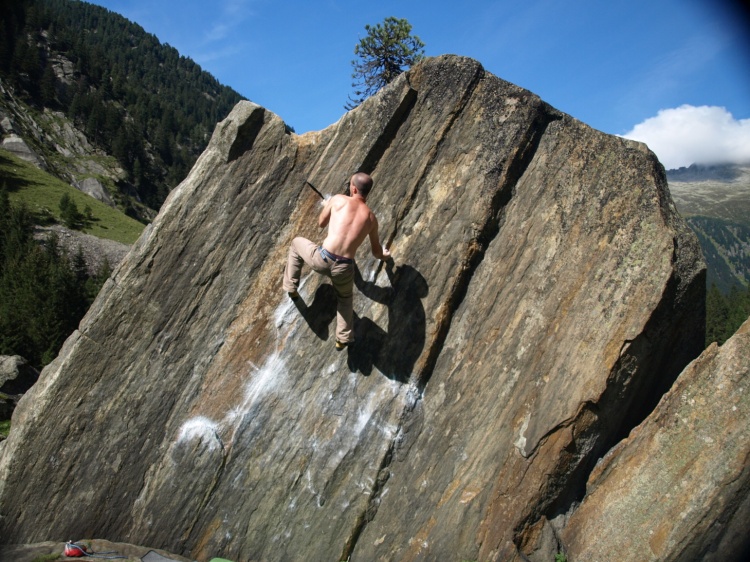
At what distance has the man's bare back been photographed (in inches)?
338

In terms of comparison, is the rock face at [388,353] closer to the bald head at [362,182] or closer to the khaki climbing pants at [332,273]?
the khaki climbing pants at [332,273]

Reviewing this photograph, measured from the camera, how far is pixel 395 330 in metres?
9.64

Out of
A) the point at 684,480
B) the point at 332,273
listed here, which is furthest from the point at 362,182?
the point at 684,480

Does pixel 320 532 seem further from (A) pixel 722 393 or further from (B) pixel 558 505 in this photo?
(A) pixel 722 393

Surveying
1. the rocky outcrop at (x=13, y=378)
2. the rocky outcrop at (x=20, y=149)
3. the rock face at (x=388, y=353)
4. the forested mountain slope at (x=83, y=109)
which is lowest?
the rocky outcrop at (x=13, y=378)

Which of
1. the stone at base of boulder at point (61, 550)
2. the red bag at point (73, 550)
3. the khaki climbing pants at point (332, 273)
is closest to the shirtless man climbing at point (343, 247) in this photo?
the khaki climbing pants at point (332, 273)

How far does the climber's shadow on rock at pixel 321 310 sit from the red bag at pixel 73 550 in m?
5.51

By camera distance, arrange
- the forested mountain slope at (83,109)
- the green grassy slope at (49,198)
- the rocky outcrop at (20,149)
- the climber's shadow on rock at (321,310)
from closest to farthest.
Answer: the climber's shadow on rock at (321,310), the green grassy slope at (49,198), the rocky outcrop at (20,149), the forested mountain slope at (83,109)

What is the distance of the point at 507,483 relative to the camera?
8.74 meters

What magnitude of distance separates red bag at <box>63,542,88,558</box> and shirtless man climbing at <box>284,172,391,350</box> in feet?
18.5

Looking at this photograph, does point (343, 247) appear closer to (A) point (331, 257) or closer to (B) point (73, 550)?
(A) point (331, 257)

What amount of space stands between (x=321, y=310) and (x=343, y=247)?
1.79 meters

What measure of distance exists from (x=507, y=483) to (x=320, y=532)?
11.6ft

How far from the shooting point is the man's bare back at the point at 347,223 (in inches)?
338
